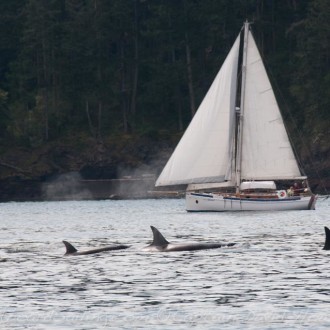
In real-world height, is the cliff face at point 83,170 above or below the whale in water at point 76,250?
above

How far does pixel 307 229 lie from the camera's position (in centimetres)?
6412

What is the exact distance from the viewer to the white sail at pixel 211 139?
89.3 metres

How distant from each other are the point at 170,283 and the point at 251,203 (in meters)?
55.7

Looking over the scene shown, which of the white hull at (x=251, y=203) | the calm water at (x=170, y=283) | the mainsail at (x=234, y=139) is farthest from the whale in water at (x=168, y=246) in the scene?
the white hull at (x=251, y=203)

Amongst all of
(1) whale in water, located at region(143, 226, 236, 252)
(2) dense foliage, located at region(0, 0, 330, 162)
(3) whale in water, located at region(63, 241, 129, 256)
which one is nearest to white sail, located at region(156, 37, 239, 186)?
(3) whale in water, located at region(63, 241, 129, 256)

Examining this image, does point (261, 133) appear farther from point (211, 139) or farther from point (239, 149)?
point (211, 139)

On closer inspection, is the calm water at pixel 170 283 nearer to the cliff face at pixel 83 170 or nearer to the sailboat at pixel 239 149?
the sailboat at pixel 239 149

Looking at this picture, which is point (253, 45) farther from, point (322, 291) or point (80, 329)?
point (80, 329)

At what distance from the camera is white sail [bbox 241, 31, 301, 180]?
9219cm

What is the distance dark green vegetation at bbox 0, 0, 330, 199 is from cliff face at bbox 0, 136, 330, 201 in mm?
155

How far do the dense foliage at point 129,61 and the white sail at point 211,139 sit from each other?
42759 mm

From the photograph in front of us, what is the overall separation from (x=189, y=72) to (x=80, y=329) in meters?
111

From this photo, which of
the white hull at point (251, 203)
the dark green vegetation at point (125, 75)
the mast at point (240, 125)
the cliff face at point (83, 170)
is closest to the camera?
the white hull at point (251, 203)

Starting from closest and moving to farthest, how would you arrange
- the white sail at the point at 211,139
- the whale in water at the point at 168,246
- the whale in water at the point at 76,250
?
the whale in water at the point at 76,250 < the whale in water at the point at 168,246 < the white sail at the point at 211,139
